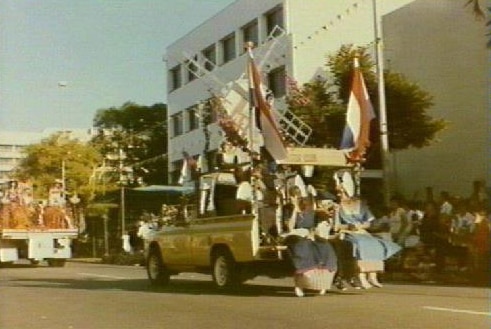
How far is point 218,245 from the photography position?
12.9m

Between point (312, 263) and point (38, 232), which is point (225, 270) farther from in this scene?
point (38, 232)

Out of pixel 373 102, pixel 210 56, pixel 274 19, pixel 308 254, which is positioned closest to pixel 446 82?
pixel 373 102

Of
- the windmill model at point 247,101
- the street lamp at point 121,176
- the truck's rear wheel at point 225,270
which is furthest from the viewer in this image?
the street lamp at point 121,176

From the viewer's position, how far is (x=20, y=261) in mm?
22828

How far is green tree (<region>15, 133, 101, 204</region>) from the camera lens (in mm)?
14434

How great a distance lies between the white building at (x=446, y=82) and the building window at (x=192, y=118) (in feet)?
20.8

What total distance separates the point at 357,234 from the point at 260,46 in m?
16.9

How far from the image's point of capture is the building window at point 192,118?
24.6 m

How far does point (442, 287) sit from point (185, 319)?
5048 mm

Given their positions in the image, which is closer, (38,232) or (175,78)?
(38,232)

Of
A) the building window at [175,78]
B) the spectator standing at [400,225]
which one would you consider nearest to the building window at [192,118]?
the building window at [175,78]

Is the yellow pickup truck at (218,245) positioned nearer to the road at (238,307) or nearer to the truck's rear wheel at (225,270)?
the truck's rear wheel at (225,270)

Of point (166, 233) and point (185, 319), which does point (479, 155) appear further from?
point (185, 319)

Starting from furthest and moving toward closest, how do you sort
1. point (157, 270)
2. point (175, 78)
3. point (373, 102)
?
point (175, 78), point (373, 102), point (157, 270)
